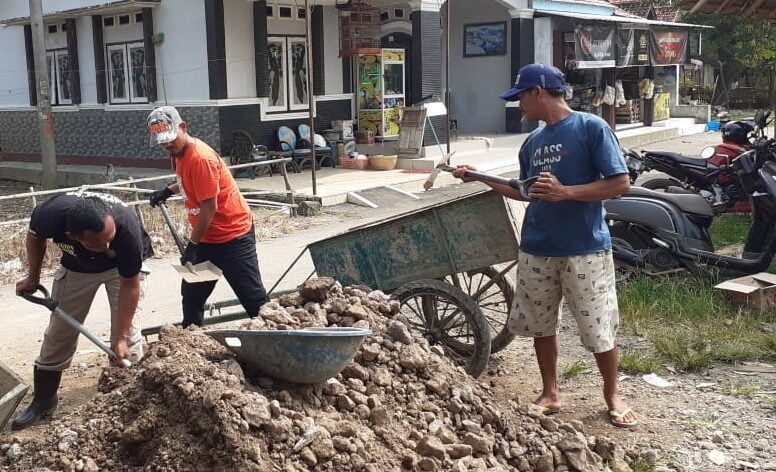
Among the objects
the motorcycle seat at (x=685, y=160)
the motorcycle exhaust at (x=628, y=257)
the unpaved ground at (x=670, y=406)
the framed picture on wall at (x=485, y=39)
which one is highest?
the framed picture on wall at (x=485, y=39)

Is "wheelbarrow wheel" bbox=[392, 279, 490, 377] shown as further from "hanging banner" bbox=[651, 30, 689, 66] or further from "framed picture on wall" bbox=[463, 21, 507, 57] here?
"hanging banner" bbox=[651, 30, 689, 66]

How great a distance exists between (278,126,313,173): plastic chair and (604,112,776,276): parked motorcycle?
9835 mm

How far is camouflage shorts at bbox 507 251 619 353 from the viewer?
459 cm

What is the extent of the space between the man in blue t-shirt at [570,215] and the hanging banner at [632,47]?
19678mm

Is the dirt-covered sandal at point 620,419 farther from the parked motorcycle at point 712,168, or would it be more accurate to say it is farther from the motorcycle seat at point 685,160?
the motorcycle seat at point 685,160

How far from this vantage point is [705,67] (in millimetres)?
38281

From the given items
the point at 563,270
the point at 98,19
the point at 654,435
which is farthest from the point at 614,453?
the point at 98,19

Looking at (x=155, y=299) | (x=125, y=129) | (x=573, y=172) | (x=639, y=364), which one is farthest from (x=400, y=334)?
(x=125, y=129)

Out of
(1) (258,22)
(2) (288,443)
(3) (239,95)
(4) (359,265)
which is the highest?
(1) (258,22)

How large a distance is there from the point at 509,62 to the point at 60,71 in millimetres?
10734

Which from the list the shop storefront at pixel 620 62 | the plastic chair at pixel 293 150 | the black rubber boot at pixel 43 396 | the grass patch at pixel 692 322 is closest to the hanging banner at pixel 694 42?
the shop storefront at pixel 620 62

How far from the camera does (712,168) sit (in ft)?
32.0

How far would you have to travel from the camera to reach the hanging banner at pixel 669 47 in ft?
82.1

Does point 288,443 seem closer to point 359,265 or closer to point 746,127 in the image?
point 359,265
